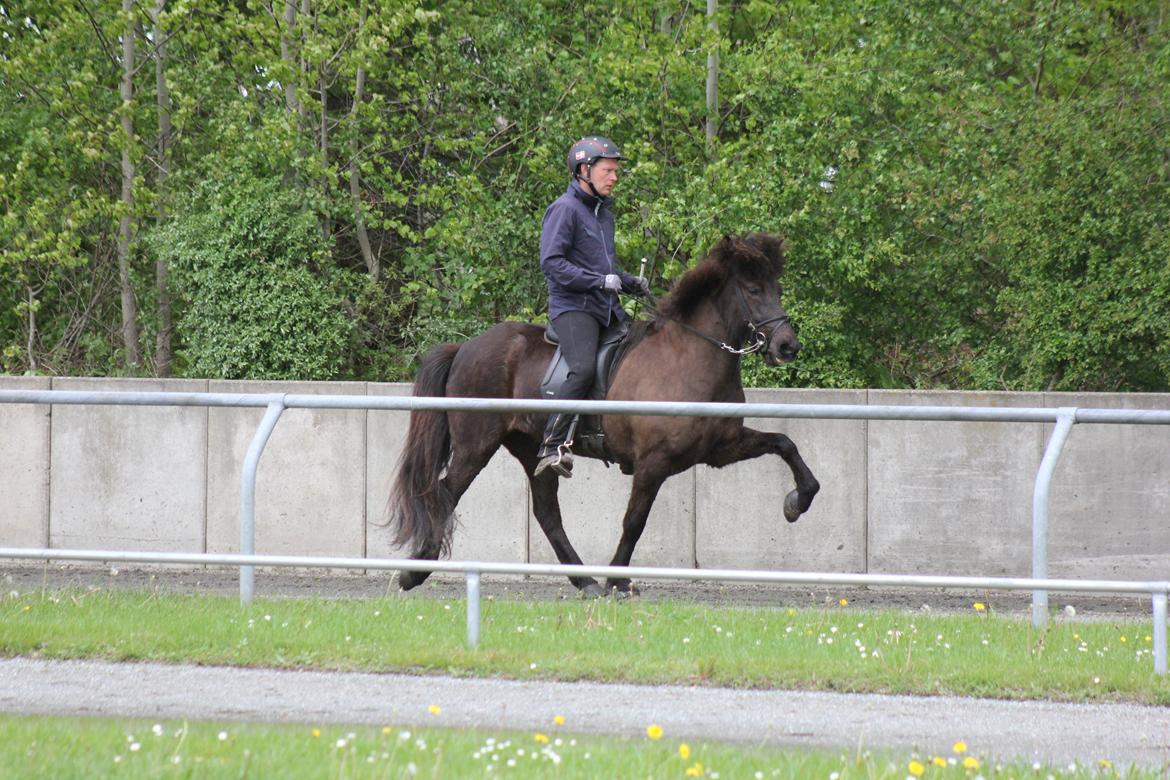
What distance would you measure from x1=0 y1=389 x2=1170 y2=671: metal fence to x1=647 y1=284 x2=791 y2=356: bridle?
7.56ft

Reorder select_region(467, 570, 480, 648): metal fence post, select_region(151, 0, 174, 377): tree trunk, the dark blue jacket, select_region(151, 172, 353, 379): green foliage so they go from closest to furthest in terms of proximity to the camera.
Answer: select_region(467, 570, 480, 648): metal fence post → the dark blue jacket → select_region(151, 172, 353, 379): green foliage → select_region(151, 0, 174, 377): tree trunk

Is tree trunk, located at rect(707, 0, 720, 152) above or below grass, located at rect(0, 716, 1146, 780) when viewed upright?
above

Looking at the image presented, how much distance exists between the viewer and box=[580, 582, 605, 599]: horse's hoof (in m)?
10.2

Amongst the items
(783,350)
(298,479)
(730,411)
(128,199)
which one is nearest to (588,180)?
(783,350)

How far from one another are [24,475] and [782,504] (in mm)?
6586

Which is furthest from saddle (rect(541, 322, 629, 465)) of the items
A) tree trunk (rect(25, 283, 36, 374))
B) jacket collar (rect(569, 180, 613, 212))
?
tree trunk (rect(25, 283, 36, 374))

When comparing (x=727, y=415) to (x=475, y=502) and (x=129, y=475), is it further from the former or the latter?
(x=129, y=475)

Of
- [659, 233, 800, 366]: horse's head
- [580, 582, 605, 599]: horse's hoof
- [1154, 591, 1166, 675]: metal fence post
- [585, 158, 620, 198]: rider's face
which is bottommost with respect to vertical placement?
[580, 582, 605, 599]: horse's hoof

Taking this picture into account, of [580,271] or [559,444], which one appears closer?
[580,271]

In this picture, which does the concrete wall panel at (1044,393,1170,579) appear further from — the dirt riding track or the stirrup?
the dirt riding track

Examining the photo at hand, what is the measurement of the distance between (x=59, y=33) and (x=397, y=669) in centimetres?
1225

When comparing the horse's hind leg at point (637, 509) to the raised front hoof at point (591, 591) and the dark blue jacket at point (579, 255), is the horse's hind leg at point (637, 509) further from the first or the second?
the dark blue jacket at point (579, 255)

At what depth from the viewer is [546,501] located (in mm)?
11094

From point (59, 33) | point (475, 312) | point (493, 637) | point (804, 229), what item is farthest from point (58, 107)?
point (493, 637)
